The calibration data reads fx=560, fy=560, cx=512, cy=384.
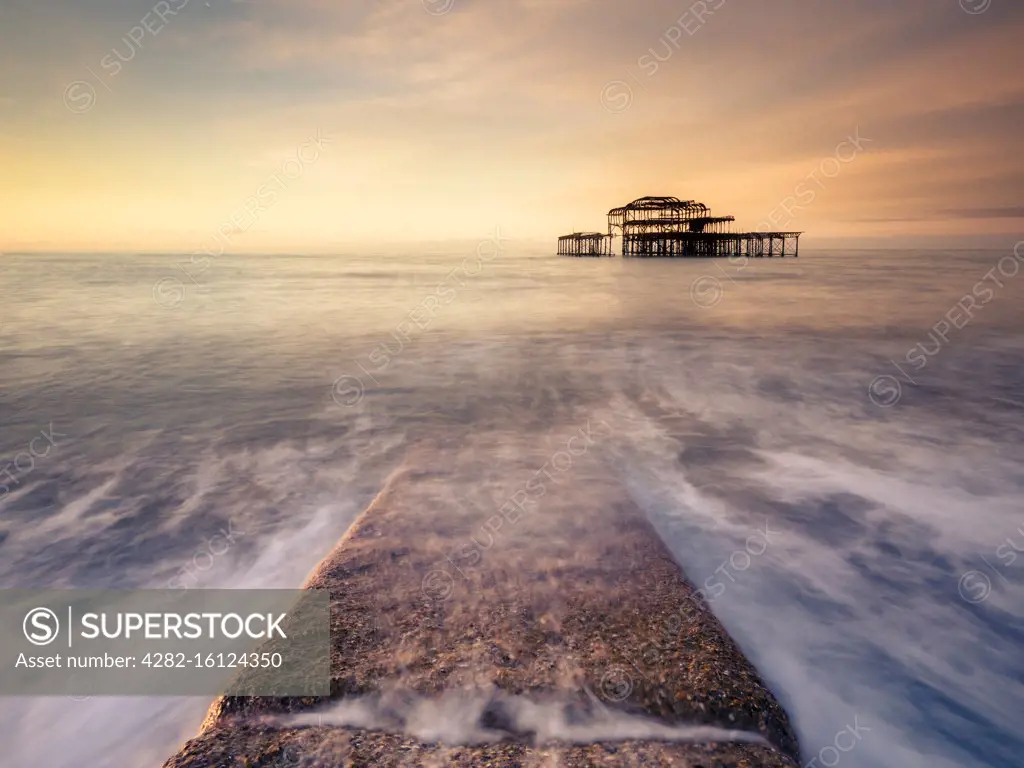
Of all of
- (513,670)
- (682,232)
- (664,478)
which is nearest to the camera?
(513,670)

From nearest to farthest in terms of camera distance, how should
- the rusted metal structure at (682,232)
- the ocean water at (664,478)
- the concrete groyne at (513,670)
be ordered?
the concrete groyne at (513,670) < the ocean water at (664,478) < the rusted metal structure at (682,232)

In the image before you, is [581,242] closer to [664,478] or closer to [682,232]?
[682,232]

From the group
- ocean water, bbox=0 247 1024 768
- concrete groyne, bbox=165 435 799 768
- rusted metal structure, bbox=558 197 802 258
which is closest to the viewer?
concrete groyne, bbox=165 435 799 768

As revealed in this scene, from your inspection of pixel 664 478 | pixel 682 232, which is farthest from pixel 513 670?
pixel 682 232

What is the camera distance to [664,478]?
6551 millimetres

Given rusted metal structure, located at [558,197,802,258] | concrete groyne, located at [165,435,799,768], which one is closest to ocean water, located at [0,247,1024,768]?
concrete groyne, located at [165,435,799,768]

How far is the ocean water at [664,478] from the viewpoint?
3385 mm

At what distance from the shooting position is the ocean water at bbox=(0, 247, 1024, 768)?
3385 millimetres

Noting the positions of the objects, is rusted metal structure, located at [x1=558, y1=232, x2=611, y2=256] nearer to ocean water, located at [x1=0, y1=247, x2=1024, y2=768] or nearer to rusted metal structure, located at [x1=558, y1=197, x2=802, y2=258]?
rusted metal structure, located at [x1=558, y1=197, x2=802, y2=258]

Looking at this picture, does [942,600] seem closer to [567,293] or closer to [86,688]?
[86,688]

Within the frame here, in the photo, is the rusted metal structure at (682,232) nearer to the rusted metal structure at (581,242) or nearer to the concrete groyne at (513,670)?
the rusted metal structure at (581,242)

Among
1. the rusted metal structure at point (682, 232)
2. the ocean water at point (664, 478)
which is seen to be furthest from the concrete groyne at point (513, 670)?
the rusted metal structure at point (682, 232)

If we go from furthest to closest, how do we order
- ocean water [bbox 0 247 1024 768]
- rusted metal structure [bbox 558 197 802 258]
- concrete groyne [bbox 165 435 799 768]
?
rusted metal structure [bbox 558 197 802 258] < ocean water [bbox 0 247 1024 768] < concrete groyne [bbox 165 435 799 768]

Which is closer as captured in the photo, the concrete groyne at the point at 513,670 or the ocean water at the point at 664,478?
the concrete groyne at the point at 513,670
